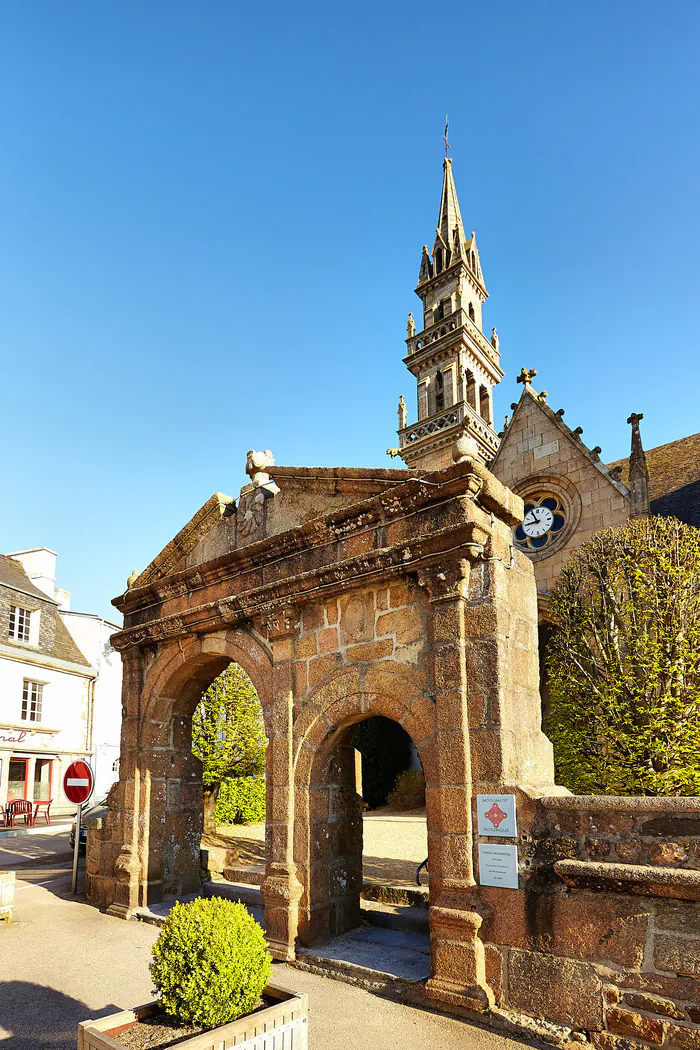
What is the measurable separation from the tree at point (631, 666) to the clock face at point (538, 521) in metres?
6.07

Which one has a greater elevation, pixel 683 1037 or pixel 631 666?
pixel 631 666

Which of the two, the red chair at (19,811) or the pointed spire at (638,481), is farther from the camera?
the red chair at (19,811)

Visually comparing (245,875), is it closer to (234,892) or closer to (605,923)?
(234,892)

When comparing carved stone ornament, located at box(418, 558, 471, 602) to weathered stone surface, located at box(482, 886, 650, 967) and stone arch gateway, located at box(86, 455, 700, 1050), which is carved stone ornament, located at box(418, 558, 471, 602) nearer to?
stone arch gateway, located at box(86, 455, 700, 1050)

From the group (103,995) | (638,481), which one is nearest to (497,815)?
(103,995)

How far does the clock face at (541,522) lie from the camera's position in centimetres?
1683

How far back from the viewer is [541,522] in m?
17.1

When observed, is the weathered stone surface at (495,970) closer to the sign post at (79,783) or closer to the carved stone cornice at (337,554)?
the carved stone cornice at (337,554)

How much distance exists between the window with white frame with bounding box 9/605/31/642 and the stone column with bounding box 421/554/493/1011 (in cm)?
1902

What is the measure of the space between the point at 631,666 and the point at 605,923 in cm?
572

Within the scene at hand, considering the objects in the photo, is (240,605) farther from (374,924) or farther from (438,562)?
(374,924)

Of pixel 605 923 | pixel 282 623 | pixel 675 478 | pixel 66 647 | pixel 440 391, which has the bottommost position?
pixel 605 923

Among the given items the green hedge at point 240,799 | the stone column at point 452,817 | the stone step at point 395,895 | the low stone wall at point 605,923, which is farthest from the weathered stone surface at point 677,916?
the green hedge at point 240,799

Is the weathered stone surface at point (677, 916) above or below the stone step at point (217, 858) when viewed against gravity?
above
